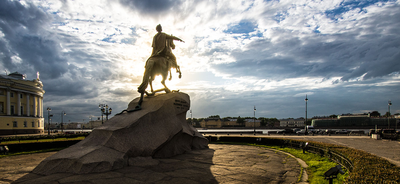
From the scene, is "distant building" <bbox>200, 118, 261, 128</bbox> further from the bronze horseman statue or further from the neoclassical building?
the bronze horseman statue

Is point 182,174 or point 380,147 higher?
point 182,174

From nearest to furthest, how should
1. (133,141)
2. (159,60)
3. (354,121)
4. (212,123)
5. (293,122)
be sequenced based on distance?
(133,141) < (159,60) < (354,121) < (212,123) < (293,122)

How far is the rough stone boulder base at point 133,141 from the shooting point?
8086 mm

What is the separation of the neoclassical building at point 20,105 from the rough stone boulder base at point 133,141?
167 feet

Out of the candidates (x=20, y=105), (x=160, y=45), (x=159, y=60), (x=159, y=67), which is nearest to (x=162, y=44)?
(x=160, y=45)

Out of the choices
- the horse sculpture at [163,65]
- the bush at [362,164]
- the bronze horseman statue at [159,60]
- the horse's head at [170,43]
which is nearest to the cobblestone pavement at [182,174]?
the bush at [362,164]

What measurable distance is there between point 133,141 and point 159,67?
5486mm

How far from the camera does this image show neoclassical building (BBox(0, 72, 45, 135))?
49594mm

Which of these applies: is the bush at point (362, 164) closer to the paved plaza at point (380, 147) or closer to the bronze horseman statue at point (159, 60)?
the paved plaza at point (380, 147)

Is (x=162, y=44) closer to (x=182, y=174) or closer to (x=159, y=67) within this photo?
(x=159, y=67)

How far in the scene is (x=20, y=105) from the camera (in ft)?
177

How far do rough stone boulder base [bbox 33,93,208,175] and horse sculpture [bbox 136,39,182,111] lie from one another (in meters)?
0.92

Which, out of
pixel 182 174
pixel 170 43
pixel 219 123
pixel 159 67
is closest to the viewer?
pixel 182 174

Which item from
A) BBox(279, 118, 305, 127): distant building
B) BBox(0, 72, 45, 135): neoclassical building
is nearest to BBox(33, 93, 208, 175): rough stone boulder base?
BBox(0, 72, 45, 135): neoclassical building
